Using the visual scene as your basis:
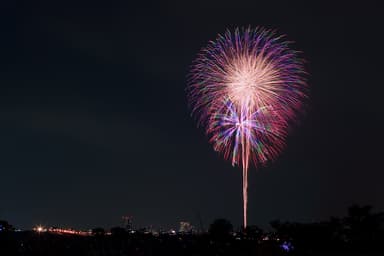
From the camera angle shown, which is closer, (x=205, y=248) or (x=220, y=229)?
(x=205, y=248)

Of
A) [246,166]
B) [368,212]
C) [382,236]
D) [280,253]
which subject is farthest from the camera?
[368,212]

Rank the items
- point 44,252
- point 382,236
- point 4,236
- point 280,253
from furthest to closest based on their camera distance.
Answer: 1. point 382,236
2. point 4,236
3. point 280,253
4. point 44,252

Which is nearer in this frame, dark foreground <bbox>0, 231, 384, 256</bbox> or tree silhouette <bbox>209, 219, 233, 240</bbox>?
dark foreground <bbox>0, 231, 384, 256</bbox>

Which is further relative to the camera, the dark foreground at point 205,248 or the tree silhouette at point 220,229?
the tree silhouette at point 220,229

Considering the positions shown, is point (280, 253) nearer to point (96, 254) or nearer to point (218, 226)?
point (96, 254)

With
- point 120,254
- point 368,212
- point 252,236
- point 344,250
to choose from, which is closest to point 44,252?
point 120,254

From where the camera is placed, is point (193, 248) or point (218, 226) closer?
point (193, 248)

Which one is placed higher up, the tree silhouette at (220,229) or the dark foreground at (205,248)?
the tree silhouette at (220,229)

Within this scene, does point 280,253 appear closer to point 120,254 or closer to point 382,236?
point 120,254

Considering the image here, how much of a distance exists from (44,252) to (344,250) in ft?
86.8

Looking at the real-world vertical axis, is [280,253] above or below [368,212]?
below

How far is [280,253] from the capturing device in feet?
107

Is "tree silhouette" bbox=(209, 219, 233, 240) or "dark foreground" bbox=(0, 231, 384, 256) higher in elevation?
"tree silhouette" bbox=(209, 219, 233, 240)

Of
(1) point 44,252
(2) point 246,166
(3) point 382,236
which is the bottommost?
(1) point 44,252
